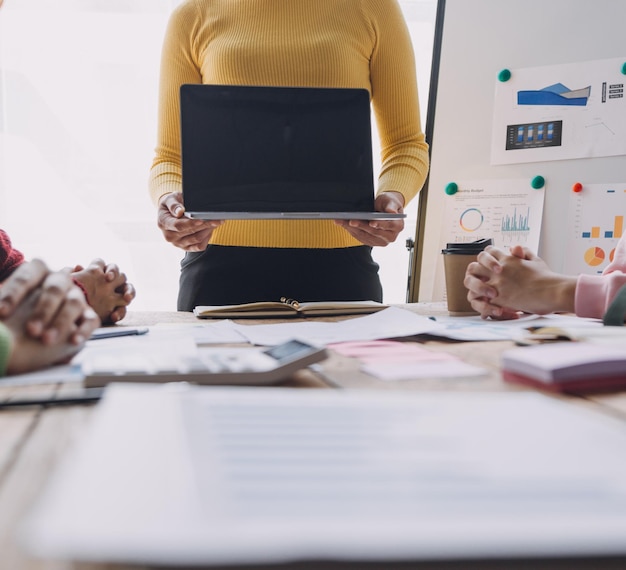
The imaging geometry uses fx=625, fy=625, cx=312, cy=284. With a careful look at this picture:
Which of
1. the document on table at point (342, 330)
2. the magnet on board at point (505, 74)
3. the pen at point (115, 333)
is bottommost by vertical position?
the pen at point (115, 333)

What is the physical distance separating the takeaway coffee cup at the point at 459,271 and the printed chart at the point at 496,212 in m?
0.98

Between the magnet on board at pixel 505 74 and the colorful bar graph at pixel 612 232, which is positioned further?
the magnet on board at pixel 505 74

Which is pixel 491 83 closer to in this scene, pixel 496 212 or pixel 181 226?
pixel 496 212

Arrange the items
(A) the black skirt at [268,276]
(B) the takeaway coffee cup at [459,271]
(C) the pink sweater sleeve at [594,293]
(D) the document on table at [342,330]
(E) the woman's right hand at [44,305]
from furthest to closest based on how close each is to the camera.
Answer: (A) the black skirt at [268,276] < (B) the takeaway coffee cup at [459,271] < (C) the pink sweater sleeve at [594,293] < (D) the document on table at [342,330] < (E) the woman's right hand at [44,305]

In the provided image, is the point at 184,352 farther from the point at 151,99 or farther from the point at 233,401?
the point at 151,99

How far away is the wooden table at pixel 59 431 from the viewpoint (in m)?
0.25

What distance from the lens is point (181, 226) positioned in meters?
1.21

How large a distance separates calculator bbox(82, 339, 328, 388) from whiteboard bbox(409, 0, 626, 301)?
166 cm

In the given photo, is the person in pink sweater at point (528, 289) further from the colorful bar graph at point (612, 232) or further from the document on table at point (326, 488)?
the colorful bar graph at point (612, 232)

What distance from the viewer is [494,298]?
1.04 metres

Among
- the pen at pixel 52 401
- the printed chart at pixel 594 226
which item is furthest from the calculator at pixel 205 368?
the printed chart at pixel 594 226

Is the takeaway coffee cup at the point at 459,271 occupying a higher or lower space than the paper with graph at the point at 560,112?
lower

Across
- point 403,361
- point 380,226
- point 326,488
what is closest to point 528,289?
point 380,226

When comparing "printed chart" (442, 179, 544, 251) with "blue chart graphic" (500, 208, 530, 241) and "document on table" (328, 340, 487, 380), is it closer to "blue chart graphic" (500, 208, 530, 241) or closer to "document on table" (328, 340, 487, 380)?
"blue chart graphic" (500, 208, 530, 241)
